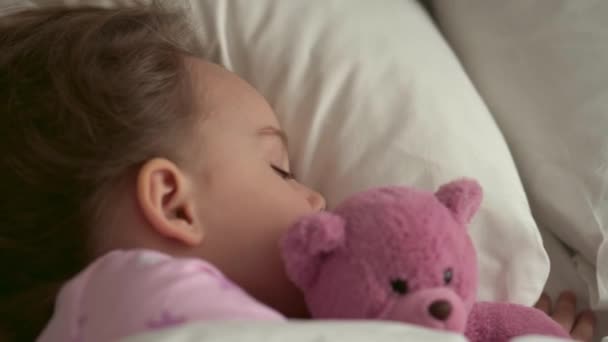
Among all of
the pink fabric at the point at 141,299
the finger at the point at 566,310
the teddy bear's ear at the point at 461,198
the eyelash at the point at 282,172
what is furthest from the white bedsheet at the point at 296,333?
the finger at the point at 566,310

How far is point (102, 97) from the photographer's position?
0.71m

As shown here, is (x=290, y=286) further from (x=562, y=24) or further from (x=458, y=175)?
(x=562, y=24)

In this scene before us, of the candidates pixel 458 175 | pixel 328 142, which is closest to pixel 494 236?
pixel 458 175

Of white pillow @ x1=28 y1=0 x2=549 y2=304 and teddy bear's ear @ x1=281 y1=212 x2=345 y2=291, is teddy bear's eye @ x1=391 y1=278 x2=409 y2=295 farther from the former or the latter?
white pillow @ x1=28 y1=0 x2=549 y2=304

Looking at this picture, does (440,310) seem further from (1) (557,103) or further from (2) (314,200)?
(1) (557,103)

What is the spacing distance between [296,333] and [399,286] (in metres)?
0.12

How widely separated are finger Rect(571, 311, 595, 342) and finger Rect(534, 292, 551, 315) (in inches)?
1.4

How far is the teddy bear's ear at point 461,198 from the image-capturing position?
662mm

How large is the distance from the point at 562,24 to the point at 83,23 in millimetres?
598

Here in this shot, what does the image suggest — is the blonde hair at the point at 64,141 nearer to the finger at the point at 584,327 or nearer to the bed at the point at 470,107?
the bed at the point at 470,107

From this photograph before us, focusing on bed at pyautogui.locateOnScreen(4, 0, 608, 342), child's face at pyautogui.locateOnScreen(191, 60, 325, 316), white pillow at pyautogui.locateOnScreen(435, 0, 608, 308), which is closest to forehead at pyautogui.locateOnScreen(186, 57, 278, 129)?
child's face at pyautogui.locateOnScreen(191, 60, 325, 316)

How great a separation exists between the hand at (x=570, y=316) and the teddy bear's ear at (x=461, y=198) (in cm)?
30

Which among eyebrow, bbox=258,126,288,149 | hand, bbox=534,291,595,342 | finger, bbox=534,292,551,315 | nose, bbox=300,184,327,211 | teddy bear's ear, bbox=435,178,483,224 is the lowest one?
finger, bbox=534,292,551,315

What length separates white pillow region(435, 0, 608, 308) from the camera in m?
0.89
